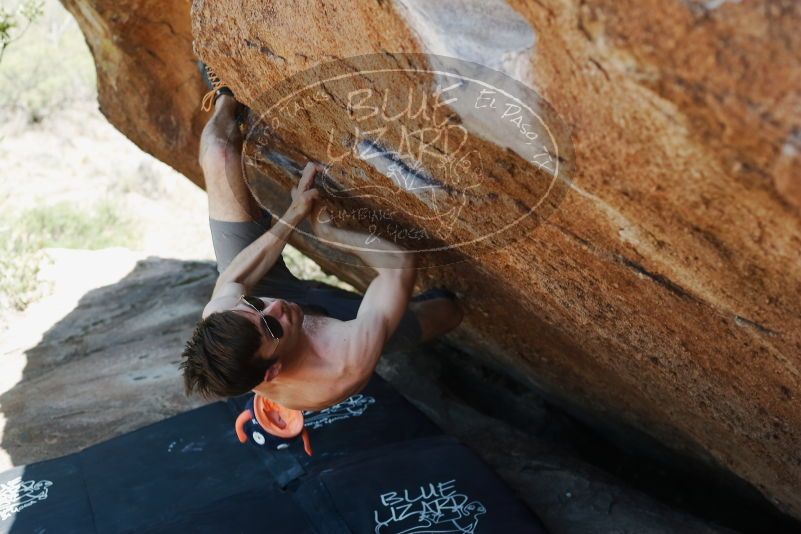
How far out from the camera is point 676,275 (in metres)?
1.79

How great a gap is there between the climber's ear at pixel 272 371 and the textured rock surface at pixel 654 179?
0.64 m

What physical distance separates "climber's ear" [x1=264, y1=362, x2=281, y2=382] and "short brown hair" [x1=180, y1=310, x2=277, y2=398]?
0.02 metres

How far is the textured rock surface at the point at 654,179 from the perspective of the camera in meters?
1.17

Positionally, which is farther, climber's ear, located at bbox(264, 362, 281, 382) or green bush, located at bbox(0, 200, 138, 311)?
green bush, located at bbox(0, 200, 138, 311)

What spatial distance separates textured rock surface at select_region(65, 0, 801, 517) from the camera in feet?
3.85

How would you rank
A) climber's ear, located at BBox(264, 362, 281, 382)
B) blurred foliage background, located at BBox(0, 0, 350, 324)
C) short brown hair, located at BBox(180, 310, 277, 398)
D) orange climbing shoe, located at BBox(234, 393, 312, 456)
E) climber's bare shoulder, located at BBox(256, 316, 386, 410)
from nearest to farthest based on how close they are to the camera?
short brown hair, located at BBox(180, 310, 277, 398) → climber's ear, located at BBox(264, 362, 281, 382) → climber's bare shoulder, located at BBox(256, 316, 386, 410) → orange climbing shoe, located at BBox(234, 393, 312, 456) → blurred foliage background, located at BBox(0, 0, 350, 324)

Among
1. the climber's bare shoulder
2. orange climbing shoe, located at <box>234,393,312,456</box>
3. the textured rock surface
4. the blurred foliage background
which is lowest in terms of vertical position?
the blurred foliage background

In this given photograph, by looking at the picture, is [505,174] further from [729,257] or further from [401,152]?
[729,257]

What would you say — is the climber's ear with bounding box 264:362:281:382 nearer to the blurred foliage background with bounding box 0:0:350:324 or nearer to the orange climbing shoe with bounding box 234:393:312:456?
the orange climbing shoe with bounding box 234:393:312:456

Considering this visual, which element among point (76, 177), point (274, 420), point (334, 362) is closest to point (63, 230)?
point (76, 177)

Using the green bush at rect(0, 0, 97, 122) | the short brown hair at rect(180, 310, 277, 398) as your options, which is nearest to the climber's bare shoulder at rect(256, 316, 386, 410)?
the short brown hair at rect(180, 310, 277, 398)

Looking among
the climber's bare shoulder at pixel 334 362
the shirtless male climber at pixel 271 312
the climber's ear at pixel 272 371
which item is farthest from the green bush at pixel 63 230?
the climber's ear at pixel 272 371

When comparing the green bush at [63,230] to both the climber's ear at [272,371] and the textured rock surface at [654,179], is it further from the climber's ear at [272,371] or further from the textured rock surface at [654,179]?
the climber's ear at [272,371]

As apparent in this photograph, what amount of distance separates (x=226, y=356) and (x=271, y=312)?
21cm
